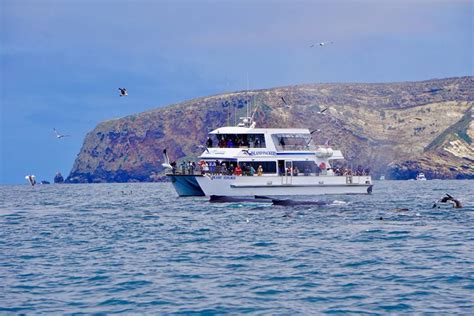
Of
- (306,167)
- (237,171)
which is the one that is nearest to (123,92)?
(237,171)

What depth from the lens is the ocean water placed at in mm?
21297

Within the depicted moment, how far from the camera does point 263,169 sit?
7225cm

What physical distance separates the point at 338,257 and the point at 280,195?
139 feet

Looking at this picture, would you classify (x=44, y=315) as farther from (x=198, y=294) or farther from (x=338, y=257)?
(x=338, y=257)

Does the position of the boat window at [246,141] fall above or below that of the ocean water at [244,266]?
above

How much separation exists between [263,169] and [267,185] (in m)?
2.68

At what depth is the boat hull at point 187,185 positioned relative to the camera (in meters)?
72.0

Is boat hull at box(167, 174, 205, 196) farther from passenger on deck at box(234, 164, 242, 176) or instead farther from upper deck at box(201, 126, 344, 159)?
passenger on deck at box(234, 164, 242, 176)

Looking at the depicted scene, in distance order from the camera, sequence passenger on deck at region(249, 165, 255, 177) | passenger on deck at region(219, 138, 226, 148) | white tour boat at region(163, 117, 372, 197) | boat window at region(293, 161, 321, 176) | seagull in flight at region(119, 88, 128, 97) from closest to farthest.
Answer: seagull in flight at region(119, 88, 128, 97) < white tour boat at region(163, 117, 372, 197) < passenger on deck at region(249, 165, 255, 177) < boat window at region(293, 161, 321, 176) < passenger on deck at region(219, 138, 226, 148)

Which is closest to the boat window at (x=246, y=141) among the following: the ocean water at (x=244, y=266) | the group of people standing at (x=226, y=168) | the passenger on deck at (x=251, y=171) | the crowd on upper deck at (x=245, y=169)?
the crowd on upper deck at (x=245, y=169)

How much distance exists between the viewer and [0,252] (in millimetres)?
33062

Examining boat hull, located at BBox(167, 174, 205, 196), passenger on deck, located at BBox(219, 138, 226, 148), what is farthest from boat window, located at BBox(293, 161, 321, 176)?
boat hull, located at BBox(167, 174, 205, 196)

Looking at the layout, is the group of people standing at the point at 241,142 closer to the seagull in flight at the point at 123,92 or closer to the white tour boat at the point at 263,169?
the white tour boat at the point at 263,169

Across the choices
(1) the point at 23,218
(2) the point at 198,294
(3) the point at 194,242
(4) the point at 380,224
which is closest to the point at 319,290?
(2) the point at 198,294
